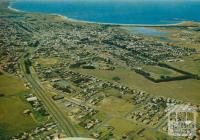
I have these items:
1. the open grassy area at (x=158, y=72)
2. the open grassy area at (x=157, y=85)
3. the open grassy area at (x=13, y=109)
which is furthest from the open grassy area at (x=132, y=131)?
the open grassy area at (x=158, y=72)

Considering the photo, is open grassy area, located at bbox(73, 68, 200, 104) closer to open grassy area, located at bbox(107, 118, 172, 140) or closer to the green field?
the green field

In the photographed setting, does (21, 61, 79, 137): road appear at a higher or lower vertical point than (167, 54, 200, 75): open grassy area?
lower

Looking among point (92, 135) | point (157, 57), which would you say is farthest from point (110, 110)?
point (157, 57)

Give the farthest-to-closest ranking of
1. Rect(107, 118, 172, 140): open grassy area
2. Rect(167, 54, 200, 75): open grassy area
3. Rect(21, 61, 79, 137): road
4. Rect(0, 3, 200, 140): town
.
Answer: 1. Rect(167, 54, 200, 75): open grassy area
2. Rect(0, 3, 200, 140): town
3. Rect(21, 61, 79, 137): road
4. Rect(107, 118, 172, 140): open grassy area

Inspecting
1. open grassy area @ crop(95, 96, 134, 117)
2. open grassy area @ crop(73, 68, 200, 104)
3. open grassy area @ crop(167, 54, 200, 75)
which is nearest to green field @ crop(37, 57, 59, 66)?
open grassy area @ crop(73, 68, 200, 104)

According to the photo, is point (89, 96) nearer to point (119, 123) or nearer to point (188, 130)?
point (119, 123)

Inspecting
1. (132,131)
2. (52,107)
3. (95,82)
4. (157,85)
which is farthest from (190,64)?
(52,107)
